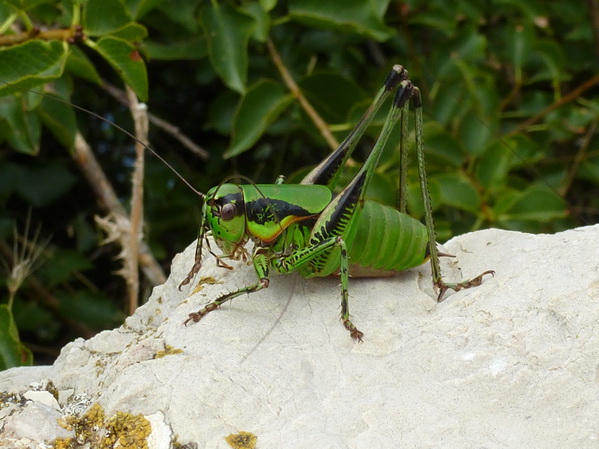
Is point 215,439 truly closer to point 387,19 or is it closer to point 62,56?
point 62,56

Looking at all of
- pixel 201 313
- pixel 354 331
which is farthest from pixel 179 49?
pixel 354 331

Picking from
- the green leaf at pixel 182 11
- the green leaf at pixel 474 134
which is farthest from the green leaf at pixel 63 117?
the green leaf at pixel 474 134

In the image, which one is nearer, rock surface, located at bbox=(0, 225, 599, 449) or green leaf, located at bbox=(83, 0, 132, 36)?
rock surface, located at bbox=(0, 225, 599, 449)

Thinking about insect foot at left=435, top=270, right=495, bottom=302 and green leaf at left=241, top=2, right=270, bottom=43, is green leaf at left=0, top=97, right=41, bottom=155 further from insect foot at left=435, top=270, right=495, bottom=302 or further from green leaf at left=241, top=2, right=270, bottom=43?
insect foot at left=435, top=270, right=495, bottom=302

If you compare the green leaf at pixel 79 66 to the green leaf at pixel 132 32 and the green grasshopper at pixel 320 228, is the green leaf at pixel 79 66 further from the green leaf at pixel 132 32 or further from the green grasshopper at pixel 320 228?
the green grasshopper at pixel 320 228

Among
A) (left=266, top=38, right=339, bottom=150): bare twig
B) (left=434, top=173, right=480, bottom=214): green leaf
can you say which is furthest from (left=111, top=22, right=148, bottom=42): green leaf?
(left=434, top=173, right=480, bottom=214): green leaf

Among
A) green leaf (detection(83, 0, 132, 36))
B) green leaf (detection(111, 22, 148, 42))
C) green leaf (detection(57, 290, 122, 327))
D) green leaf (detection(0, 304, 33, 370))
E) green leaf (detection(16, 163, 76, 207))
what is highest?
green leaf (detection(83, 0, 132, 36))

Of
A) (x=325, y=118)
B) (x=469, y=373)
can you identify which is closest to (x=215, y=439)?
(x=469, y=373)
